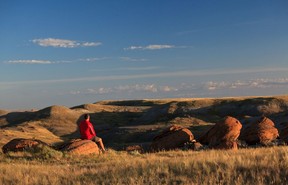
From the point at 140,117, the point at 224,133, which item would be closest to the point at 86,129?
the point at 224,133

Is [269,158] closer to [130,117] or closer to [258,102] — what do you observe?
[258,102]

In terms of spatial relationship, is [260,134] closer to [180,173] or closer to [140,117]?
[180,173]

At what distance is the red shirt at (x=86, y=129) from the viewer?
22094mm

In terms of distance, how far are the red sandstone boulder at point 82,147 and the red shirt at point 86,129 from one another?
50 cm

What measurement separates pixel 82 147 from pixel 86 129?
46.3 inches

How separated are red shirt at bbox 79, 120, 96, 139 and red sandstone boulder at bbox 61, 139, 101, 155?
501mm

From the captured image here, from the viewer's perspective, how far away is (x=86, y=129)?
22344mm

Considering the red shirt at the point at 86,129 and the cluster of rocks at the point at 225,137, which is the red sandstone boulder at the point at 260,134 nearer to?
the cluster of rocks at the point at 225,137

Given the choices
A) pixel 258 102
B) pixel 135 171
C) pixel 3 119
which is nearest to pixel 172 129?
pixel 135 171

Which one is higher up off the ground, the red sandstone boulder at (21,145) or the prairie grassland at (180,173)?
the prairie grassland at (180,173)

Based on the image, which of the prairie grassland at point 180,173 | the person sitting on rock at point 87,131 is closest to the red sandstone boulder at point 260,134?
the person sitting on rock at point 87,131

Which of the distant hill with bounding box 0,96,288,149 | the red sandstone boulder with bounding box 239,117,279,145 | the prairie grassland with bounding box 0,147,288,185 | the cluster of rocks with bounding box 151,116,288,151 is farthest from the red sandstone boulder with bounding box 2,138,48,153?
the distant hill with bounding box 0,96,288,149

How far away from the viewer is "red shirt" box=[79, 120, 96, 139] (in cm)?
A: 2209

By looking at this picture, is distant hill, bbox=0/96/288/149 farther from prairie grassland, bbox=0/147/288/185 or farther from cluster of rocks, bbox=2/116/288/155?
prairie grassland, bbox=0/147/288/185
